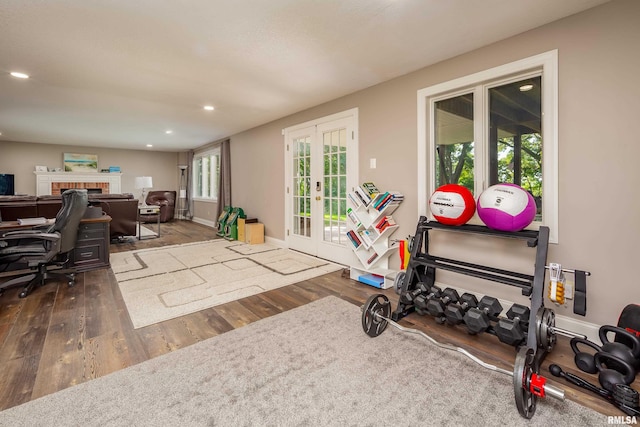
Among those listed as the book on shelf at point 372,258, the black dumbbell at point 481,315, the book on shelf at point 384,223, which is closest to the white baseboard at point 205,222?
the book on shelf at point 372,258

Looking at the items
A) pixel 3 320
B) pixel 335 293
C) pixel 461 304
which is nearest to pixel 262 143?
pixel 335 293

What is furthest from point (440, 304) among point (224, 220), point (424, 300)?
point (224, 220)

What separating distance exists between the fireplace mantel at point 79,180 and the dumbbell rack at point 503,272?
9612 millimetres

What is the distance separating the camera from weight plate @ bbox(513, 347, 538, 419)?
134 cm

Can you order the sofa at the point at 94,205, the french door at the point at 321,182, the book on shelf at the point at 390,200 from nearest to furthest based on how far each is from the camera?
the book on shelf at the point at 390,200 < the french door at the point at 321,182 < the sofa at the point at 94,205

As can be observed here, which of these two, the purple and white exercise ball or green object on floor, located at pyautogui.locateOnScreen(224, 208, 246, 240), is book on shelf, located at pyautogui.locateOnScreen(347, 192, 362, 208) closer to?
the purple and white exercise ball

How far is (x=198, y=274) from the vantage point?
367cm

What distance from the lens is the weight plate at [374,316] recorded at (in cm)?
210

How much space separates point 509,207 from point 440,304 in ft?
2.78

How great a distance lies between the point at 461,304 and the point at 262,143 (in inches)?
184

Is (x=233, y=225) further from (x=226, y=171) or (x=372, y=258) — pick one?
(x=372, y=258)

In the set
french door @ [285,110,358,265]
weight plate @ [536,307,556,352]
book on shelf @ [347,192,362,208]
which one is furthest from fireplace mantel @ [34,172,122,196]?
weight plate @ [536,307,556,352]

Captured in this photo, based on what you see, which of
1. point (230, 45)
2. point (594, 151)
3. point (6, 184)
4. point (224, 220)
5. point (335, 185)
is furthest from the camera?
point (6, 184)

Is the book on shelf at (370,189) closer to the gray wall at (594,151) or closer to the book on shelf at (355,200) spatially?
the book on shelf at (355,200)
